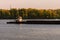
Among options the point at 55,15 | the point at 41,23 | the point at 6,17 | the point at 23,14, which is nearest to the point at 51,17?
the point at 55,15

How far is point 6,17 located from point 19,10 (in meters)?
4.92

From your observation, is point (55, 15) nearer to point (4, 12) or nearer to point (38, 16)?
point (38, 16)

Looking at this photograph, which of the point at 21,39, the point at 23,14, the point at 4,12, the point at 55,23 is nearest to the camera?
the point at 21,39

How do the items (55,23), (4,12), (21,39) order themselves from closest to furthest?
(21,39), (55,23), (4,12)

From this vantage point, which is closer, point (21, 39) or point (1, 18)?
point (21, 39)

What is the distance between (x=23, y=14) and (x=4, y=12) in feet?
28.5

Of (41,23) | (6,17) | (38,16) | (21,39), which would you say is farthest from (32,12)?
(21,39)

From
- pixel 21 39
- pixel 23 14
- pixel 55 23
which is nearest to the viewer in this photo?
pixel 21 39

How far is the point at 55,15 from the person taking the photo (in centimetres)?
8325

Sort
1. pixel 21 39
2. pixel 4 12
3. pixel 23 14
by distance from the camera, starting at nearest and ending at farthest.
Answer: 1. pixel 21 39
2. pixel 23 14
3. pixel 4 12

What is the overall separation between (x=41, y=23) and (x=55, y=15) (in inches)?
881

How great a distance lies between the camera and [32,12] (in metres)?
83.8

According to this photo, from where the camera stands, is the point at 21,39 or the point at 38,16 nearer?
the point at 21,39

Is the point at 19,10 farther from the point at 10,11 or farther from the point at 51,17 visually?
the point at 51,17
